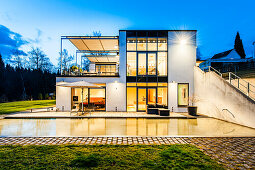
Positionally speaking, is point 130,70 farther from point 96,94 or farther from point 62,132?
point 62,132

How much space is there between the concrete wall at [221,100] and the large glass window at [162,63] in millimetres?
2779

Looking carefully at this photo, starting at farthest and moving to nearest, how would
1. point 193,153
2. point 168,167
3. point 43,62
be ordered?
point 43,62, point 193,153, point 168,167

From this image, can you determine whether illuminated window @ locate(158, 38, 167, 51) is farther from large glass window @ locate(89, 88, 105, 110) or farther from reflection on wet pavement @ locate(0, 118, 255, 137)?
reflection on wet pavement @ locate(0, 118, 255, 137)

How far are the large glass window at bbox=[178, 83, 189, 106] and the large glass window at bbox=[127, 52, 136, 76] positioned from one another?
4565mm

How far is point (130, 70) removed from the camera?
11281mm

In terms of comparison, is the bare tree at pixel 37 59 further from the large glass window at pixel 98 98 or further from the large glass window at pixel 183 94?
the large glass window at pixel 183 94

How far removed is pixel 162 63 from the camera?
449 inches

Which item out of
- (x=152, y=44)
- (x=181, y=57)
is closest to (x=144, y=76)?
(x=152, y=44)

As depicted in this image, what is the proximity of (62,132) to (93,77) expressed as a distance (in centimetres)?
620

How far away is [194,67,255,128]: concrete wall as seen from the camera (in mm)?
6924

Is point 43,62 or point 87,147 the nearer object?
point 87,147

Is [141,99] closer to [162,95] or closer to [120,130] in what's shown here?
[162,95]

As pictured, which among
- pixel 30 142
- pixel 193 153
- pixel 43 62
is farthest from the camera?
pixel 43 62

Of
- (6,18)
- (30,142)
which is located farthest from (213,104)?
(6,18)
